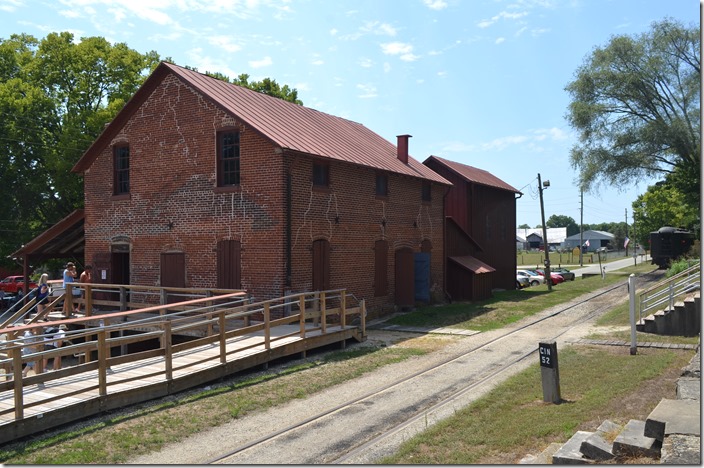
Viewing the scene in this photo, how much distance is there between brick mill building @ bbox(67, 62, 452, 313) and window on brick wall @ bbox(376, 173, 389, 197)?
0.06 meters

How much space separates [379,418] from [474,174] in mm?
25293

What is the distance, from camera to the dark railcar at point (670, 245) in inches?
1661

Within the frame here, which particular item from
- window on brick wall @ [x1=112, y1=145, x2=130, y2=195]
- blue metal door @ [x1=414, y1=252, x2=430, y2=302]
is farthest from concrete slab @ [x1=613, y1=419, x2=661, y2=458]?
window on brick wall @ [x1=112, y1=145, x2=130, y2=195]

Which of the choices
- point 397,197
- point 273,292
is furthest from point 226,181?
point 397,197

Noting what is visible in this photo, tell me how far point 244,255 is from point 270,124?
4.01 m

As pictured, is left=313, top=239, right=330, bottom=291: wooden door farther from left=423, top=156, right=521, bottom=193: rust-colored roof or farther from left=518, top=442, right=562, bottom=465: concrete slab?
left=423, top=156, right=521, bottom=193: rust-colored roof

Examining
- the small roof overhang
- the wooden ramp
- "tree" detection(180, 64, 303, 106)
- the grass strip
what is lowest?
the grass strip

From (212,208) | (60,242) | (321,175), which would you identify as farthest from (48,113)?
(321,175)

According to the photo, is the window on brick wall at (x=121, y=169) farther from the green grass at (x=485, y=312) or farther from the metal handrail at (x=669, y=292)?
the metal handrail at (x=669, y=292)

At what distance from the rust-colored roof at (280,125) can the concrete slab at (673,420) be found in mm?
11912

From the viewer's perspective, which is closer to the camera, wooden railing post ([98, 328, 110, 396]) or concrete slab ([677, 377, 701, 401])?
concrete slab ([677, 377, 701, 401])

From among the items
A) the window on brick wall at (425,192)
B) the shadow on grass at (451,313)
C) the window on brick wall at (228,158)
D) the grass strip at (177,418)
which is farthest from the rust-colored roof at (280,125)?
the grass strip at (177,418)

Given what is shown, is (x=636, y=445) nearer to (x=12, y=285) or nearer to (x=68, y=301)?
(x=68, y=301)

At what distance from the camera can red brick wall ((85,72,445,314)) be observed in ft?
56.6
